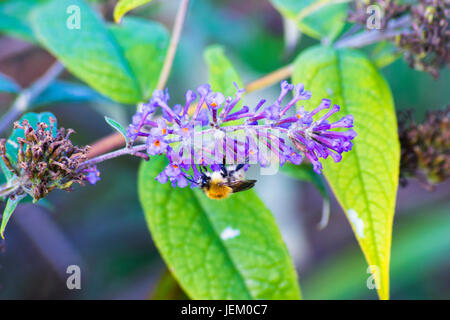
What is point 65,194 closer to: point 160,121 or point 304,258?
point 304,258

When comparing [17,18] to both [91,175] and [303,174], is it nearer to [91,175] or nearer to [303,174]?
[91,175]

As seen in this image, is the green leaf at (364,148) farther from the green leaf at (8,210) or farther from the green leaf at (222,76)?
the green leaf at (8,210)

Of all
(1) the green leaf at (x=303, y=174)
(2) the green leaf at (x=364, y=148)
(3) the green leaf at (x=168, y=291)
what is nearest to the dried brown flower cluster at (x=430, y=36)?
(2) the green leaf at (x=364, y=148)

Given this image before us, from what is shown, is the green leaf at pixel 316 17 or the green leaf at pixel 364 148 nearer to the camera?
the green leaf at pixel 364 148

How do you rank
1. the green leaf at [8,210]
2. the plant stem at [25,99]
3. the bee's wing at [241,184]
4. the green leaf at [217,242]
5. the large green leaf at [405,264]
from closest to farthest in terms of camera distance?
the green leaf at [8,210] → the bee's wing at [241,184] → the green leaf at [217,242] → the plant stem at [25,99] → the large green leaf at [405,264]

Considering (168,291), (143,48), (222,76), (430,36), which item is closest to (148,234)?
(168,291)

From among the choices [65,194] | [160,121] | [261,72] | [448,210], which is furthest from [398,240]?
[160,121]
